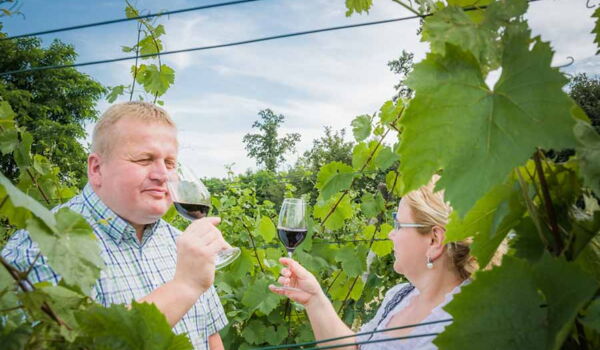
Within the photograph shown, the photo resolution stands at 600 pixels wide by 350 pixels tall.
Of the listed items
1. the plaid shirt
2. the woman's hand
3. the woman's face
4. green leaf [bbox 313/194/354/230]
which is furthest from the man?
→ green leaf [bbox 313/194/354/230]

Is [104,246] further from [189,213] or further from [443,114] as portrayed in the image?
[443,114]

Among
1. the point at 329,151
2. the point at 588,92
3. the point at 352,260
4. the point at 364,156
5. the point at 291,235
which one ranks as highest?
the point at 329,151

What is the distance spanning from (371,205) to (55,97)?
39682 millimetres

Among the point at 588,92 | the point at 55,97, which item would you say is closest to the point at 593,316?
the point at 588,92

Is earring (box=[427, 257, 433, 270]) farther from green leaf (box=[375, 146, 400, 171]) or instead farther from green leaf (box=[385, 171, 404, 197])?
green leaf (box=[385, 171, 404, 197])

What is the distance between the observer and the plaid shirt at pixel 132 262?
1781 millimetres

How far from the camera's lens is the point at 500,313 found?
54 cm

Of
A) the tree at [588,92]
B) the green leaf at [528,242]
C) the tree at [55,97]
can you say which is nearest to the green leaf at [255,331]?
the green leaf at [528,242]

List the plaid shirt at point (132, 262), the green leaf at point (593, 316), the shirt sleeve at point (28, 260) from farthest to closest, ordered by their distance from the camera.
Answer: the plaid shirt at point (132, 262)
the shirt sleeve at point (28, 260)
the green leaf at point (593, 316)

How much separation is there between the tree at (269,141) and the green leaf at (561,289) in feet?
207

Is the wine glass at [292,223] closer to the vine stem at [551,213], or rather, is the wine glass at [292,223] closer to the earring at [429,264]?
the earring at [429,264]

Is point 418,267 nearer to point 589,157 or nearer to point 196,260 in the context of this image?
point 196,260

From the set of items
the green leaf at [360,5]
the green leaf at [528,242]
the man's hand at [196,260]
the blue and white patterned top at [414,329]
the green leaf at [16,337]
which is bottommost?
the blue and white patterned top at [414,329]

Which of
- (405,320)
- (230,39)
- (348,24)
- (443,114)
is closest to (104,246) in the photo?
(230,39)
